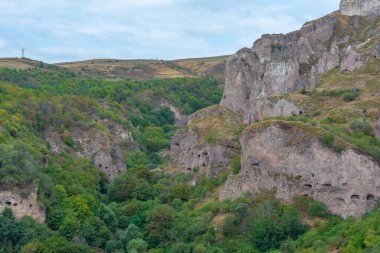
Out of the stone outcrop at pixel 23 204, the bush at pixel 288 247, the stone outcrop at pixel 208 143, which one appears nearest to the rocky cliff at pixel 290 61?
the stone outcrop at pixel 208 143

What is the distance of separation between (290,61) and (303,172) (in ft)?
73.3

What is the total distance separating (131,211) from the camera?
68625mm

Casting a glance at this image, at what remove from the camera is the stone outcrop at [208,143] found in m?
71.2

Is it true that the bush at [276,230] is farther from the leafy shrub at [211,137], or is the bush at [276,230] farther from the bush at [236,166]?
the leafy shrub at [211,137]

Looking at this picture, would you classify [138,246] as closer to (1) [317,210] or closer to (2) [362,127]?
(1) [317,210]

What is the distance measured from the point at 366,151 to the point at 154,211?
1861cm

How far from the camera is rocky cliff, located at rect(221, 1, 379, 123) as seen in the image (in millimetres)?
77438

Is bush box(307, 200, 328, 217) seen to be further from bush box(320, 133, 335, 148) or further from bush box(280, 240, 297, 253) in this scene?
bush box(320, 133, 335, 148)

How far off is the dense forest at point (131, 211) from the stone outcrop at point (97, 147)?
3.57 feet

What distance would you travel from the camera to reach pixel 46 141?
86.7 metres

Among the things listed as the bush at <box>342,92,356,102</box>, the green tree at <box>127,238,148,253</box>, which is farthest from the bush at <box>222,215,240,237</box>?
the bush at <box>342,92,356,102</box>

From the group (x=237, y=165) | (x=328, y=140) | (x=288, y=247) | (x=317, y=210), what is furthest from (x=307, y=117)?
(x=288, y=247)

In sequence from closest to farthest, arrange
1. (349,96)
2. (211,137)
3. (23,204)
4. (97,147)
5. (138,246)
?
(138,246) < (23,204) < (349,96) < (211,137) < (97,147)

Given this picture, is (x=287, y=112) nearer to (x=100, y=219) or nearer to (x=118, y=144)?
(x=100, y=219)
